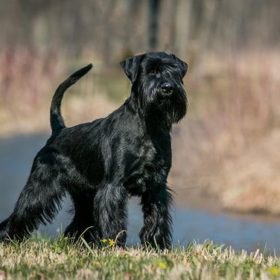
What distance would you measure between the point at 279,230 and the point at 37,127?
11511mm

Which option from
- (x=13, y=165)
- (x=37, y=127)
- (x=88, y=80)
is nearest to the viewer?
(x=13, y=165)

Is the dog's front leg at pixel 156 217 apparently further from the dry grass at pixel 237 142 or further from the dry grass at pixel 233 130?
the dry grass at pixel 233 130

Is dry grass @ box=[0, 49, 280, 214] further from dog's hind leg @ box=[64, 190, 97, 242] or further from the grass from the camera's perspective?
the grass

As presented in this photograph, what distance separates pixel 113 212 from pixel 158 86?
3.52ft

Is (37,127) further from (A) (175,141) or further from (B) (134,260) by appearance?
(B) (134,260)

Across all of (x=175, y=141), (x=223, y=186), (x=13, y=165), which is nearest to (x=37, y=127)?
(x=13, y=165)

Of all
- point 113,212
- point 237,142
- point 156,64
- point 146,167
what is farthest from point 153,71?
point 237,142

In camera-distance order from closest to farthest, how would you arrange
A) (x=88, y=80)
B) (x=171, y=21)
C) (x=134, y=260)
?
1. (x=134, y=260)
2. (x=88, y=80)
3. (x=171, y=21)

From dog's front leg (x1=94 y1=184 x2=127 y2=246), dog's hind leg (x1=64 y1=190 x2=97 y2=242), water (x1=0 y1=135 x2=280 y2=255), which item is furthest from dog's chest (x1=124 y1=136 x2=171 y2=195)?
water (x1=0 y1=135 x2=280 y2=255)

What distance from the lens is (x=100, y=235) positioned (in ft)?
24.9

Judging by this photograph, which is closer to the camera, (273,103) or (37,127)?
(273,103)

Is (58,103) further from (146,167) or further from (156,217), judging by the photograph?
(156,217)

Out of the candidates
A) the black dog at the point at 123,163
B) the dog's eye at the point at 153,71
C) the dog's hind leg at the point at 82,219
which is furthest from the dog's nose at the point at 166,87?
the dog's hind leg at the point at 82,219

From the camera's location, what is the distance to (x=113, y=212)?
287 inches
